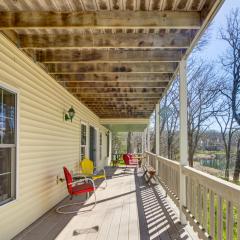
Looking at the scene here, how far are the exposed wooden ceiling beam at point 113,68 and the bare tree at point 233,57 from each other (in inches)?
395

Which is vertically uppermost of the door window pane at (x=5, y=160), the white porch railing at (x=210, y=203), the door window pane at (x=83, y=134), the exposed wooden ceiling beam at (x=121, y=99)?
the exposed wooden ceiling beam at (x=121, y=99)

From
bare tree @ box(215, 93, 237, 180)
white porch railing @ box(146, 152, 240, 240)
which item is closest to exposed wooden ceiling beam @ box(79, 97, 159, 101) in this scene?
white porch railing @ box(146, 152, 240, 240)

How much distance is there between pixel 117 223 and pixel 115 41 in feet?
9.42

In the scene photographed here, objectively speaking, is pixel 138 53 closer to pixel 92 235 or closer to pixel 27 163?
pixel 27 163

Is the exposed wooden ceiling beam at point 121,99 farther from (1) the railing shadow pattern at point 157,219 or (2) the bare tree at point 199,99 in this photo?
(2) the bare tree at point 199,99

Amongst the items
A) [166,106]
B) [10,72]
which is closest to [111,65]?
[10,72]

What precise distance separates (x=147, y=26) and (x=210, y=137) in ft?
51.0

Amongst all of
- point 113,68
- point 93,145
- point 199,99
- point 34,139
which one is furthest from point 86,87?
point 199,99

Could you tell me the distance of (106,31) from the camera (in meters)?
4.24

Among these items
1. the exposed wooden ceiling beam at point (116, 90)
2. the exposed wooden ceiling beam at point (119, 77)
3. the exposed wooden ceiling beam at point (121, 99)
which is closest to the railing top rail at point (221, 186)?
the exposed wooden ceiling beam at point (119, 77)

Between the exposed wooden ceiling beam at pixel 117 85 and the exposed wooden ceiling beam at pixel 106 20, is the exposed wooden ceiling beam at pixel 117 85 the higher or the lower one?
the lower one

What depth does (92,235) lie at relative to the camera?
14.2ft

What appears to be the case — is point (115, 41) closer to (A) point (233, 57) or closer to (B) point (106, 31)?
(B) point (106, 31)

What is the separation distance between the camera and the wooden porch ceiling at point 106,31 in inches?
135
